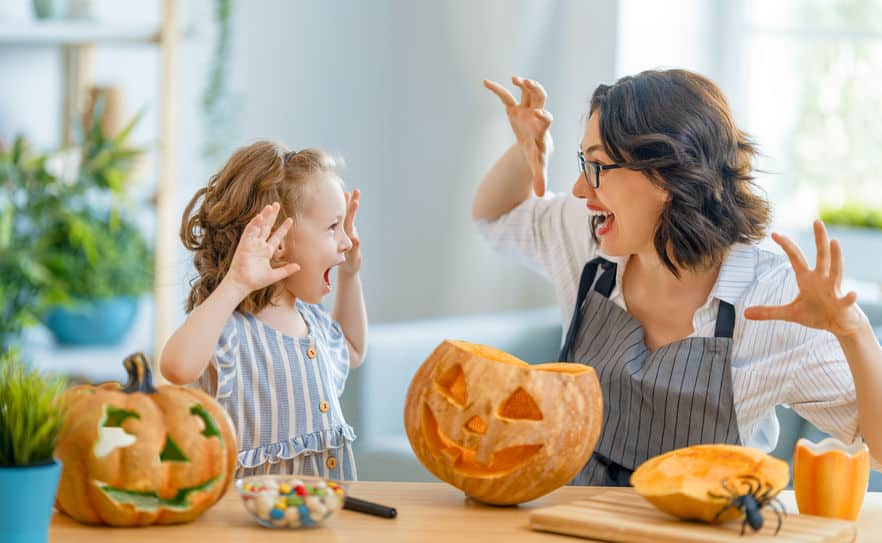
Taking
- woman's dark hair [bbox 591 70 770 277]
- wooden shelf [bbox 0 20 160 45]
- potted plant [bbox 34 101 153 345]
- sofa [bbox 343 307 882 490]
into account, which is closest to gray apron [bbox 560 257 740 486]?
woman's dark hair [bbox 591 70 770 277]

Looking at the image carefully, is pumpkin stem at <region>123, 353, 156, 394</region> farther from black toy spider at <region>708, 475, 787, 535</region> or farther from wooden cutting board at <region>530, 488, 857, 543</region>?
black toy spider at <region>708, 475, 787, 535</region>

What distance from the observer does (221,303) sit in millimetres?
1301

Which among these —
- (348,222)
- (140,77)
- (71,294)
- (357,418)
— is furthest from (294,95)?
(348,222)

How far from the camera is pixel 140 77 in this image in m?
3.78

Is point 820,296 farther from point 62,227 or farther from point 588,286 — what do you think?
point 62,227

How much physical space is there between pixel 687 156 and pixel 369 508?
0.76 meters

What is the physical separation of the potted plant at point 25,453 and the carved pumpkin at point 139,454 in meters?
0.07

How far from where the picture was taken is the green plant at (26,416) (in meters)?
0.98

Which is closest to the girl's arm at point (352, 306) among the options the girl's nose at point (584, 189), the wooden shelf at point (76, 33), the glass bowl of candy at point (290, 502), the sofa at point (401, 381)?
the girl's nose at point (584, 189)

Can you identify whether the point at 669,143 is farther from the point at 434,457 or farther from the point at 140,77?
the point at 140,77

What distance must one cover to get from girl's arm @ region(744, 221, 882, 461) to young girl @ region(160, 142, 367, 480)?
Answer: 1.91ft

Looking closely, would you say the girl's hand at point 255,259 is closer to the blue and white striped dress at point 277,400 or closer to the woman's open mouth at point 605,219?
the blue and white striped dress at point 277,400

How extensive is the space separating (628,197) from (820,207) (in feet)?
6.85

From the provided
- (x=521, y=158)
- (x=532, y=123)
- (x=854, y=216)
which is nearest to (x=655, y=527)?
(x=532, y=123)
